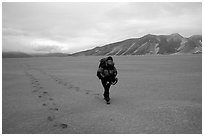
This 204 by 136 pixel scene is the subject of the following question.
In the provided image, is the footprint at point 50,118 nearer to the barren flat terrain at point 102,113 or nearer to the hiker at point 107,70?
the barren flat terrain at point 102,113

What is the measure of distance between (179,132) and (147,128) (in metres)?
0.99

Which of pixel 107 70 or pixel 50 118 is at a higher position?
pixel 107 70

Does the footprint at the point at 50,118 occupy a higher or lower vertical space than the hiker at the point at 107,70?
lower

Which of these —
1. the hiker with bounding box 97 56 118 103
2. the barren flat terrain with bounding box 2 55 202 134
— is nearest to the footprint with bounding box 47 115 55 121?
the barren flat terrain with bounding box 2 55 202 134

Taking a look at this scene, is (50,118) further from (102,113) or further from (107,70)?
(107,70)

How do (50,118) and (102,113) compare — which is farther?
(102,113)

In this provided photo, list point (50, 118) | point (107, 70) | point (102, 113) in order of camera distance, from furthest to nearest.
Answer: point (107, 70) < point (102, 113) < point (50, 118)

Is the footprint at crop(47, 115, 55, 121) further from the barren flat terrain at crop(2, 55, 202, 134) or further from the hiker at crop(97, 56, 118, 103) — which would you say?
the hiker at crop(97, 56, 118, 103)

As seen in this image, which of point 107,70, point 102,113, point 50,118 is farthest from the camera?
point 107,70

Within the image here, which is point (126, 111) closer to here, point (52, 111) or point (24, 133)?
point (52, 111)

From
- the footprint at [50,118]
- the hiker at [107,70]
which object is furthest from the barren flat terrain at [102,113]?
the hiker at [107,70]

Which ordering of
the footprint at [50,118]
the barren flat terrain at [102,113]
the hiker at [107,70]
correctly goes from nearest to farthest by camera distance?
the barren flat terrain at [102,113] < the footprint at [50,118] < the hiker at [107,70]

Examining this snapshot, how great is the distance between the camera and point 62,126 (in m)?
6.36

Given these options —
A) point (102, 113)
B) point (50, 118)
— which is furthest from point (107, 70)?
point (50, 118)
